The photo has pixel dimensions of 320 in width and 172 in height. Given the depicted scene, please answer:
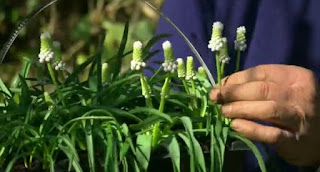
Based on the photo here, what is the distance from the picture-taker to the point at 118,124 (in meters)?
0.99

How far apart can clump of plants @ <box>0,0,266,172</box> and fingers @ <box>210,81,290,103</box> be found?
0.02 m

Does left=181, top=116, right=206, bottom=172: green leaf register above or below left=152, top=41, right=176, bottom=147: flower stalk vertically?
below

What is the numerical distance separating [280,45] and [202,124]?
1.82 feet

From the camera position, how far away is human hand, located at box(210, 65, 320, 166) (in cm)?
104

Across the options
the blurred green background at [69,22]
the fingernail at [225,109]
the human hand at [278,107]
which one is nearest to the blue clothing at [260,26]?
the human hand at [278,107]

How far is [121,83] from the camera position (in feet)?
3.55

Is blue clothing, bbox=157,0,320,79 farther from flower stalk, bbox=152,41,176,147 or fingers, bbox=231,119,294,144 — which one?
flower stalk, bbox=152,41,176,147

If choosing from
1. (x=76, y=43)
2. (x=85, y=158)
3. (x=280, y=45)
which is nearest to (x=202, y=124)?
(x=85, y=158)

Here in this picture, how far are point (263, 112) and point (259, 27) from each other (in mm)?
561

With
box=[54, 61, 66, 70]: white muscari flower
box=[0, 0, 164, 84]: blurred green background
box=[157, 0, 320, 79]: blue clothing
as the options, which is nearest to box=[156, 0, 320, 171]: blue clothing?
box=[157, 0, 320, 79]: blue clothing

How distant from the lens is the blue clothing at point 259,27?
59.7 inches

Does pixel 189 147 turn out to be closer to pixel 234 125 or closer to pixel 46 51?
pixel 234 125

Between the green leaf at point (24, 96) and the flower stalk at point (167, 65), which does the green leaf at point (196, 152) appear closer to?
the flower stalk at point (167, 65)

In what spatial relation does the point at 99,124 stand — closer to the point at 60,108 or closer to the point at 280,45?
the point at 60,108
